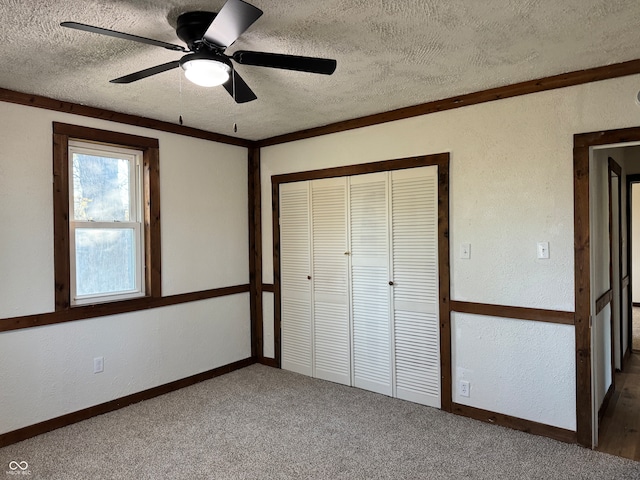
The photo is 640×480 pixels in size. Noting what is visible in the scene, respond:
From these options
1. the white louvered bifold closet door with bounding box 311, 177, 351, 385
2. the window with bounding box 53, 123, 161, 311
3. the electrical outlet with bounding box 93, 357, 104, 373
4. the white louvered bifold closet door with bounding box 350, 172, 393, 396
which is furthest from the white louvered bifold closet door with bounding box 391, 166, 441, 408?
the electrical outlet with bounding box 93, 357, 104, 373

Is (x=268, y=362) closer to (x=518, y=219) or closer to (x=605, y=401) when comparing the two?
(x=518, y=219)

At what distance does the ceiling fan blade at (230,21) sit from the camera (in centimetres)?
153

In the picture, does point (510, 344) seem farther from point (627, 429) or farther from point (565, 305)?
point (627, 429)

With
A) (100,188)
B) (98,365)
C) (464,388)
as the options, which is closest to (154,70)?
(100,188)

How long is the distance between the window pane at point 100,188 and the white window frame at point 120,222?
31 millimetres

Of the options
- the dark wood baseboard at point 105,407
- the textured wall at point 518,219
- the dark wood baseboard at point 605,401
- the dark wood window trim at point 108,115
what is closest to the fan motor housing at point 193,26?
the dark wood window trim at point 108,115

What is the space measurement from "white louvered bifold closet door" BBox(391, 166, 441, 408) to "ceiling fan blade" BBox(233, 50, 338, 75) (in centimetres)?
163

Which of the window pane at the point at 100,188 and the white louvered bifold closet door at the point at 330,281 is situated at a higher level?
the window pane at the point at 100,188

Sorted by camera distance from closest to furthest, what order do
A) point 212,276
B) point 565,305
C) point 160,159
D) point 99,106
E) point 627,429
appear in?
point 565,305
point 627,429
point 99,106
point 160,159
point 212,276

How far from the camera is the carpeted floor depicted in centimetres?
246

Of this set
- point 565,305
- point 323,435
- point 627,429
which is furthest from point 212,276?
point 627,429

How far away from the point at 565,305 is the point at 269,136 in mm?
3055

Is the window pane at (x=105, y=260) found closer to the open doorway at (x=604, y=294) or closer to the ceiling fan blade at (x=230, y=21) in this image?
the ceiling fan blade at (x=230, y=21)

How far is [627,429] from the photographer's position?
2943mm
